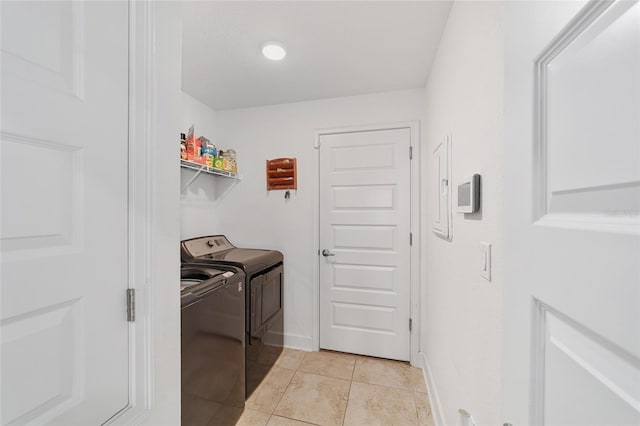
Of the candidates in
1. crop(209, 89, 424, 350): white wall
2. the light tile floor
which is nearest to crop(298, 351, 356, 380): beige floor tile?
the light tile floor

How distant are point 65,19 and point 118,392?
3.30 ft

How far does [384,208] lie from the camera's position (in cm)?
247

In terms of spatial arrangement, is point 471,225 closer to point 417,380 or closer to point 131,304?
point 131,304

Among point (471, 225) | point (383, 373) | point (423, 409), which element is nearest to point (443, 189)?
point (471, 225)

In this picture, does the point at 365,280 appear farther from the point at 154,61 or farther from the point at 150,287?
the point at 154,61

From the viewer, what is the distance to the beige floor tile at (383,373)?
6.99 feet

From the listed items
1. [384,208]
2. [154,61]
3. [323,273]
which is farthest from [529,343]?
[323,273]

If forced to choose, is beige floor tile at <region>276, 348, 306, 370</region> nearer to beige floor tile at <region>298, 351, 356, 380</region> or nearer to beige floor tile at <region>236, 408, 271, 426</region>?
beige floor tile at <region>298, 351, 356, 380</region>

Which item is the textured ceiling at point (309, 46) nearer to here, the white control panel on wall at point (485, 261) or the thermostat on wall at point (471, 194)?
the thermostat on wall at point (471, 194)

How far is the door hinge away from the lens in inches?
31.2

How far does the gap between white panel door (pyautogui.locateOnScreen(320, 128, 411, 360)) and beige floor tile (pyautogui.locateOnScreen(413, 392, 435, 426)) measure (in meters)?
0.44

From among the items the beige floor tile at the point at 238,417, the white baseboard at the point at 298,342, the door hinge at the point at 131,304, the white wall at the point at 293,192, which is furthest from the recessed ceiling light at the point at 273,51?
the white baseboard at the point at 298,342

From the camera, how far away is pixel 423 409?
1.84 metres

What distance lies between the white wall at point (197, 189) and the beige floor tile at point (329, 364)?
1.60 metres
